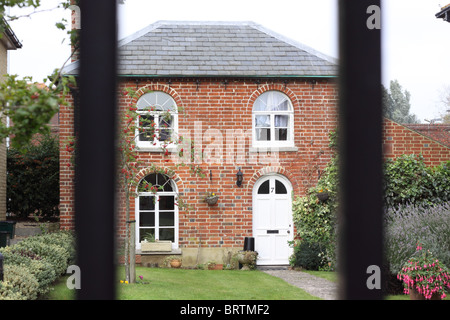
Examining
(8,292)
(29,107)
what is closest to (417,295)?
(8,292)

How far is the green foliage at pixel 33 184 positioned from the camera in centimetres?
1669

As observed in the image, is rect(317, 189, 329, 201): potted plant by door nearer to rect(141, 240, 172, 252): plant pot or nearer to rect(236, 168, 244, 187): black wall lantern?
rect(236, 168, 244, 187): black wall lantern

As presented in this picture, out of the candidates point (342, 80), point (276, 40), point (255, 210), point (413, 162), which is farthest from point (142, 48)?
point (342, 80)

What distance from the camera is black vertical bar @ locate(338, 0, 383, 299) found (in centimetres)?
73

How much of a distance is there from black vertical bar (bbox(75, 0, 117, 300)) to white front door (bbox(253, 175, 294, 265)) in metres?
13.6

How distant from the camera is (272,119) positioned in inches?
569

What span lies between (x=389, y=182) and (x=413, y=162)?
3.06 ft

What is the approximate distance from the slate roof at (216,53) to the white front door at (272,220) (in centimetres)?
300

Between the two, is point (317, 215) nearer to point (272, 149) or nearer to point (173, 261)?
point (272, 149)

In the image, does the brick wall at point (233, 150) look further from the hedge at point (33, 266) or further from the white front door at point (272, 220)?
the hedge at point (33, 266)

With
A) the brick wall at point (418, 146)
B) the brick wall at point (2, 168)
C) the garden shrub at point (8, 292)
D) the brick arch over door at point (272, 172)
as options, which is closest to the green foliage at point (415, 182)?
the brick wall at point (418, 146)

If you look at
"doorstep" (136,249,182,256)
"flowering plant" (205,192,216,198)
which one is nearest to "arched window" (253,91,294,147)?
"flowering plant" (205,192,216,198)

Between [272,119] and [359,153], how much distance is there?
1382 cm

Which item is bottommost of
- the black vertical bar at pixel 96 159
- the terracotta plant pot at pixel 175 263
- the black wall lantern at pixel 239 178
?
the terracotta plant pot at pixel 175 263
